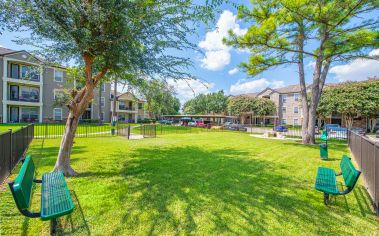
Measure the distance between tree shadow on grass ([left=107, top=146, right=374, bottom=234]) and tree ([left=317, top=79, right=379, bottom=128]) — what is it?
1223 inches

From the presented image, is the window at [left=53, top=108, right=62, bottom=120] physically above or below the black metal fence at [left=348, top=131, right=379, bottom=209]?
above

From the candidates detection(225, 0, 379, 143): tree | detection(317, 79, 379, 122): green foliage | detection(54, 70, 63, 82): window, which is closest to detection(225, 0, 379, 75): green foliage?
detection(225, 0, 379, 143): tree

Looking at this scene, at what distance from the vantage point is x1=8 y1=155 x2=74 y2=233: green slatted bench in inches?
96.7

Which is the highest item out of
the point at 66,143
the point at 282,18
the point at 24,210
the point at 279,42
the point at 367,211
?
the point at 282,18

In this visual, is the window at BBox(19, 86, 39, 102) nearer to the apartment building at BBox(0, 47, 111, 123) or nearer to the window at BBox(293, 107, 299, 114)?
the apartment building at BBox(0, 47, 111, 123)

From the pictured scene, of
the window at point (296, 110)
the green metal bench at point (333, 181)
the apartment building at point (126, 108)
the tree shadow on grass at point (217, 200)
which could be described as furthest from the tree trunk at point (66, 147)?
the window at point (296, 110)

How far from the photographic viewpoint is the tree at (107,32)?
16.6 feet

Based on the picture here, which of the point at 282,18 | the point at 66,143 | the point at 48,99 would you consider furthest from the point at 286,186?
the point at 48,99

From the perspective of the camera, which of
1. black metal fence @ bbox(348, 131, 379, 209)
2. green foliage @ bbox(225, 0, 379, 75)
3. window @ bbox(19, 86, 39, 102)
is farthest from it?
window @ bbox(19, 86, 39, 102)

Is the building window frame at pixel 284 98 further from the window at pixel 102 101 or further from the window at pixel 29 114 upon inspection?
the window at pixel 29 114

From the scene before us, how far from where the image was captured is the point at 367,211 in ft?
13.2

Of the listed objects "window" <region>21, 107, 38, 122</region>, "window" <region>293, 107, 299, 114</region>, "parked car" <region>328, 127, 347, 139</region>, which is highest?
"window" <region>293, 107, 299, 114</region>

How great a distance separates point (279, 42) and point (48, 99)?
3478 centimetres

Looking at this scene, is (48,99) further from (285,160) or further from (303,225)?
(303,225)
